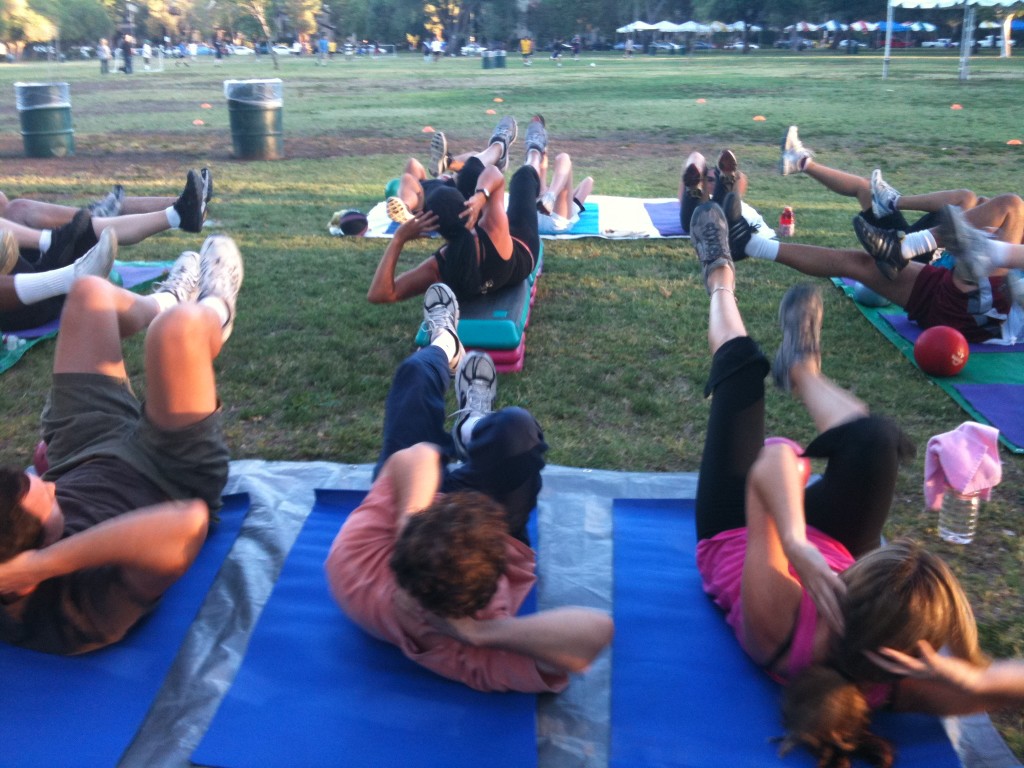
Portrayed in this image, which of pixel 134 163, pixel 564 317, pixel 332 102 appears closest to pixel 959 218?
pixel 564 317

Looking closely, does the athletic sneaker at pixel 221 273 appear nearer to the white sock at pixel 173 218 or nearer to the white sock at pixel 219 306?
the white sock at pixel 219 306

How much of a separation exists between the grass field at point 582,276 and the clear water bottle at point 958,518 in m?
0.06

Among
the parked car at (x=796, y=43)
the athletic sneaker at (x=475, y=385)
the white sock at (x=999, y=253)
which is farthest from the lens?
the parked car at (x=796, y=43)

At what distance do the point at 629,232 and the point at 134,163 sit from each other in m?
9.08

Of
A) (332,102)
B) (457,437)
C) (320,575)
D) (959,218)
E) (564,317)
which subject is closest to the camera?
(320,575)

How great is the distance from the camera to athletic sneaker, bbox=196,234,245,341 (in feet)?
12.9

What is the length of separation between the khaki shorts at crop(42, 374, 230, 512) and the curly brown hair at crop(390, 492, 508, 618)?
1.17m

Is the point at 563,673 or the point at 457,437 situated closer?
the point at 563,673

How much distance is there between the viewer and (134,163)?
14.1m

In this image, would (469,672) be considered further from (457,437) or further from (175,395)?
(175,395)

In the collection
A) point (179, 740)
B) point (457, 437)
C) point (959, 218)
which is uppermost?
point (959, 218)

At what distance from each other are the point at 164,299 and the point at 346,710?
2.18 meters

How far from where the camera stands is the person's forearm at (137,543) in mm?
2695

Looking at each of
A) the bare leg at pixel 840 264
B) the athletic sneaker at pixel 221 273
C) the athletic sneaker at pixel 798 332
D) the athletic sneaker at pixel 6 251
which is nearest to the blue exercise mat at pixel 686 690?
the athletic sneaker at pixel 798 332
